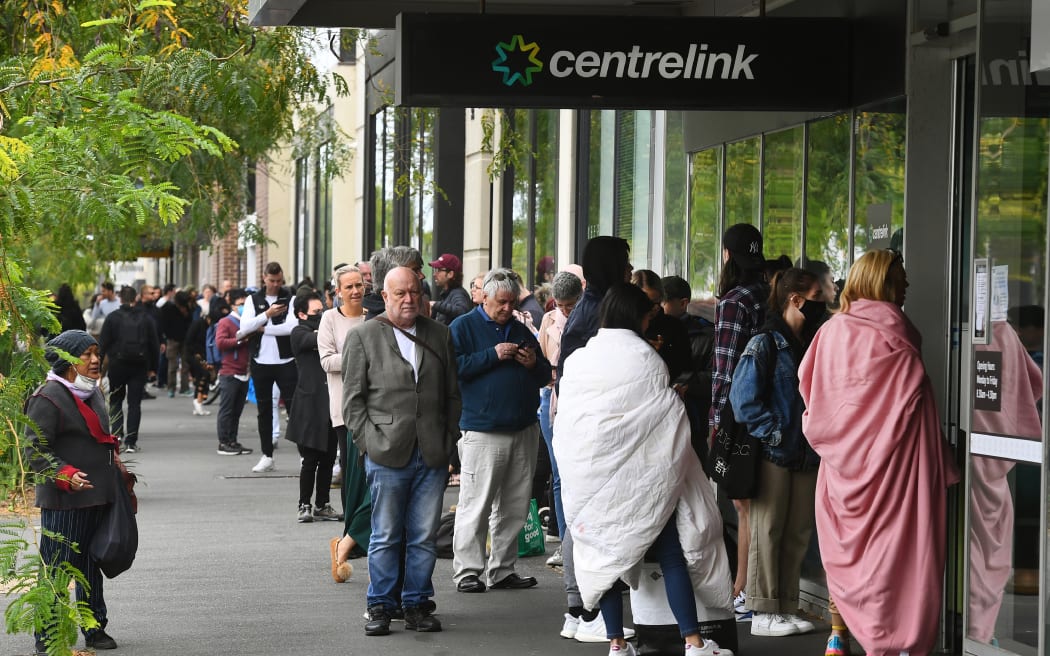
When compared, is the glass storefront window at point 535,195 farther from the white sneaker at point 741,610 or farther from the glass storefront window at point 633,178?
the white sneaker at point 741,610

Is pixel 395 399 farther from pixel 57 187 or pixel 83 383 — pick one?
pixel 57 187

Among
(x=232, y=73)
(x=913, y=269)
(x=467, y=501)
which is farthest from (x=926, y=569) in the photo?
(x=232, y=73)

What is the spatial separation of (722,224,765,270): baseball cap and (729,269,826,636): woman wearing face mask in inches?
19.8

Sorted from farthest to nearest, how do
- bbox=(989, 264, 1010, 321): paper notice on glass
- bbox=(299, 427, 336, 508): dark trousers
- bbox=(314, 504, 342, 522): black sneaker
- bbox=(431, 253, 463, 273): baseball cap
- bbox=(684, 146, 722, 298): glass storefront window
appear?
bbox=(314, 504, 342, 522): black sneaker, bbox=(431, 253, 463, 273): baseball cap, bbox=(299, 427, 336, 508): dark trousers, bbox=(684, 146, 722, 298): glass storefront window, bbox=(989, 264, 1010, 321): paper notice on glass

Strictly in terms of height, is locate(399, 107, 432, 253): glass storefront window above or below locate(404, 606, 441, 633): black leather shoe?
above

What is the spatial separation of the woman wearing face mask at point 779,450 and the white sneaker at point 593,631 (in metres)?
0.83

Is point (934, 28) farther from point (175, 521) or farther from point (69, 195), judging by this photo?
point (175, 521)

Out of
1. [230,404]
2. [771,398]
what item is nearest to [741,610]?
[771,398]

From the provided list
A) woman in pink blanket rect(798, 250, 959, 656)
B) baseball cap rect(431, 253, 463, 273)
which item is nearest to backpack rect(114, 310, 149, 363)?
baseball cap rect(431, 253, 463, 273)

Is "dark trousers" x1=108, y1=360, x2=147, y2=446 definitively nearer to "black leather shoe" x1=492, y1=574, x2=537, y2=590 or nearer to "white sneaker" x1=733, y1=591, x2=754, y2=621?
"black leather shoe" x1=492, y1=574, x2=537, y2=590

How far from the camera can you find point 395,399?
876 cm

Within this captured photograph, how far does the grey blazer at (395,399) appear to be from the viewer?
8734mm

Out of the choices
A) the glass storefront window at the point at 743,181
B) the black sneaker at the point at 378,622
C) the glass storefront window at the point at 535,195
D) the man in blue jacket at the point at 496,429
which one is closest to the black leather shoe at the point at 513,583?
the man in blue jacket at the point at 496,429

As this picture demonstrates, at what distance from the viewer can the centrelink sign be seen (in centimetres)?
843
